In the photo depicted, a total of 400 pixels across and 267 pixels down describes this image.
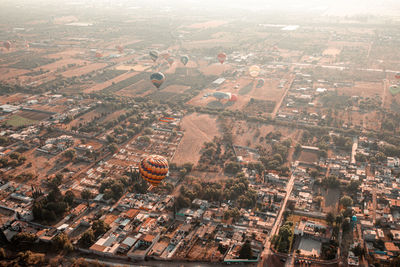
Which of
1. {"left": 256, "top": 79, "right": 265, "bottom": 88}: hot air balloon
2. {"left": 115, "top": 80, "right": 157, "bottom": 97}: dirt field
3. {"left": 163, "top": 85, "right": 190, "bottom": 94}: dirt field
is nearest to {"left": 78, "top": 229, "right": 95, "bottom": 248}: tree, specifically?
{"left": 115, "top": 80, "right": 157, "bottom": 97}: dirt field

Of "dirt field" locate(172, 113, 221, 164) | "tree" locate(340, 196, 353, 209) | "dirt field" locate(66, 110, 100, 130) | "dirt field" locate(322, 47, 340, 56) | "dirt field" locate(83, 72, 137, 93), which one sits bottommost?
"tree" locate(340, 196, 353, 209)

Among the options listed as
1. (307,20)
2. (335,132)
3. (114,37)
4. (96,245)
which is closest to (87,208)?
(96,245)

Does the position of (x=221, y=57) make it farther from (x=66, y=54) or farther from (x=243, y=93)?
(x=66, y=54)

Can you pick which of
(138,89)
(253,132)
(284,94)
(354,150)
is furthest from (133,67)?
(354,150)

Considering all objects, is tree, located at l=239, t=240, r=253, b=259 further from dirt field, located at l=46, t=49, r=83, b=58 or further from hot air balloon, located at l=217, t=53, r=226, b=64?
dirt field, located at l=46, t=49, r=83, b=58

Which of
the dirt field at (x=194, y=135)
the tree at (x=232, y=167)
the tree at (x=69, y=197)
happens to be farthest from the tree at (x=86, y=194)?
the tree at (x=232, y=167)

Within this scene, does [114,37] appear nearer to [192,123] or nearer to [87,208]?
[192,123]

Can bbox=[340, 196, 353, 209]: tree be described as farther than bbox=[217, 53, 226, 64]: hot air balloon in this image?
No
